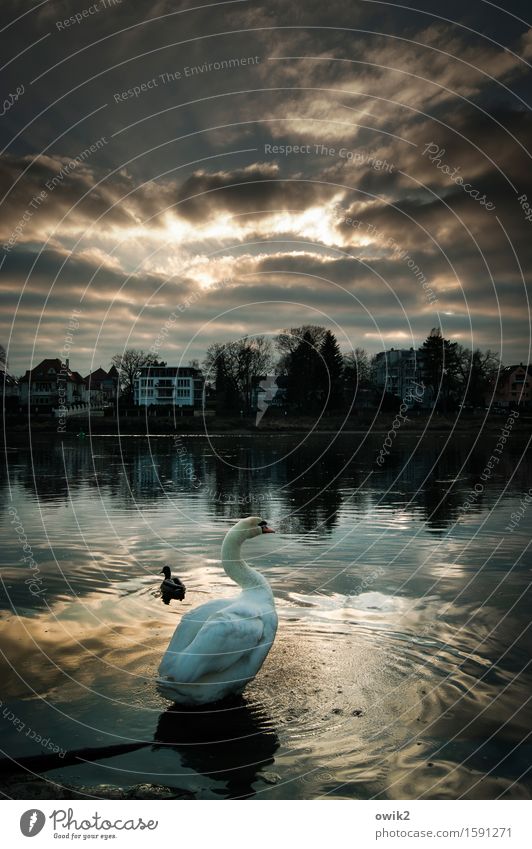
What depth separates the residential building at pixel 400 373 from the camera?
4943 inches

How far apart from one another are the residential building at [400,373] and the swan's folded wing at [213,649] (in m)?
110

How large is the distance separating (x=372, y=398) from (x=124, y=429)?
44724mm

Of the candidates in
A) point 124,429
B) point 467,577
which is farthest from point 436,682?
point 124,429

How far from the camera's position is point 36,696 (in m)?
7.66

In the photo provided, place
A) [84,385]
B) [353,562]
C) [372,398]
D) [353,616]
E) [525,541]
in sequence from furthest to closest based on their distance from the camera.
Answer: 1. [84,385]
2. [372,398]
3. [525,541]
4. [353,562]
5. [353,616]

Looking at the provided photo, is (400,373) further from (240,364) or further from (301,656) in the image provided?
(301,656)

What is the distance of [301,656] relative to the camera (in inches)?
347

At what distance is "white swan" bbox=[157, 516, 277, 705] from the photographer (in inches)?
278

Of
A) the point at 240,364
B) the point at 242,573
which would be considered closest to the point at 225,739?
the point at 242,573

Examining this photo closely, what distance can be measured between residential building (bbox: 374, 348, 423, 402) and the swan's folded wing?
110 metres

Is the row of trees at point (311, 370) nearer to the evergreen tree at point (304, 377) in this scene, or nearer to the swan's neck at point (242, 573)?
the evergreen tree at point (304, 377)

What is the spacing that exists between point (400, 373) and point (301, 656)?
13147cm

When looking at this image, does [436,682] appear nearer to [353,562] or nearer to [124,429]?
[353,562]

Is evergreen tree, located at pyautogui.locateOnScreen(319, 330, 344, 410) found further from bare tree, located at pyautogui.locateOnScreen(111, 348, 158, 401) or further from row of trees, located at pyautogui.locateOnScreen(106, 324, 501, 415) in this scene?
bare tree, located at pyautogui.locateOnScreen(111, 348, 158, 401)
